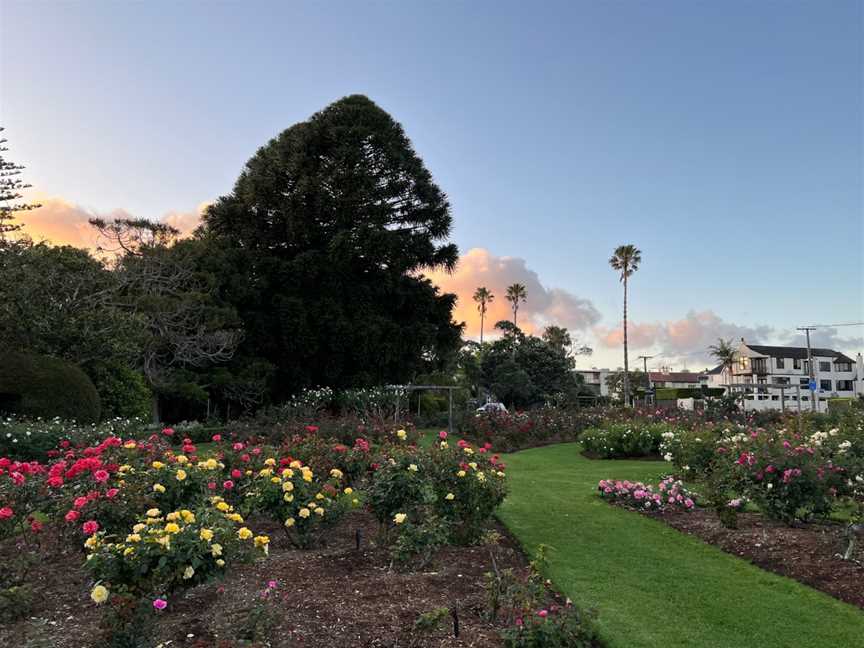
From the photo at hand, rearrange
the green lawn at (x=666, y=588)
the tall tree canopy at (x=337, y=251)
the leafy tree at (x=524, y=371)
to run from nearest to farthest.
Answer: the green lawn at (x=666, y=588)
the tall tree canopy at (x=337, y=251)
the leafy tree at (x=524, y=371)

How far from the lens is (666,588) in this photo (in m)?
5.36

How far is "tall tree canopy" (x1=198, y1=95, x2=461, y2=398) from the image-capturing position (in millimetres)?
24781

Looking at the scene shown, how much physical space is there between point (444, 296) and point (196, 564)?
24419 mm

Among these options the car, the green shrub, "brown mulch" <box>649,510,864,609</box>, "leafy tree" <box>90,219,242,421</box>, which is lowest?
"brown mulch" <box>649,510,864,609</box>

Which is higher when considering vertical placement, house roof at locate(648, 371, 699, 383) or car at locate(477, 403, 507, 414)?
house roof at locate(648, 371, 699, 383)

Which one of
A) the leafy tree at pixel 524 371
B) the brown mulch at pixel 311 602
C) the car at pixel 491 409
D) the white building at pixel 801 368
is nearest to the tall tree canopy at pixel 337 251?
the car at pixel 491 409

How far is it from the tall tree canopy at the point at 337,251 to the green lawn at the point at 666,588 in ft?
56.7

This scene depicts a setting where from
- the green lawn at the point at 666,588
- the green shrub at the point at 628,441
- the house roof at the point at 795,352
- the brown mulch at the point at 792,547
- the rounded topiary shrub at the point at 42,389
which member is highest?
the house roof at the point at 795,352

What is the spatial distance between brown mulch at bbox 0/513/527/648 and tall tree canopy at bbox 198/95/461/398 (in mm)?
18856

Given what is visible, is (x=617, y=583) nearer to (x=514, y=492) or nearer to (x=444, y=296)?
(x=514, y=492)

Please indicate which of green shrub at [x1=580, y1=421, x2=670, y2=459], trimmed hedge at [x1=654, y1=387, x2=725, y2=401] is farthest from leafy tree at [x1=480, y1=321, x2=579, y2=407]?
green shrub at [x1=580, y1=421, x2=670, y2=459]

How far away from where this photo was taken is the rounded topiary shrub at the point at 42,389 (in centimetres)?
1435

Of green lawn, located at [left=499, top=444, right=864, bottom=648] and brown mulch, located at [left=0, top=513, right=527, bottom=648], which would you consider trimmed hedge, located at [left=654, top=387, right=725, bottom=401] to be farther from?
brown mulch, located at [left=0, top=513, right=527, bottom=648]

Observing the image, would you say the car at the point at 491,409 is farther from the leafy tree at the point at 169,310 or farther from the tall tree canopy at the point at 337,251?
the leafy tree at the point at 169,310
